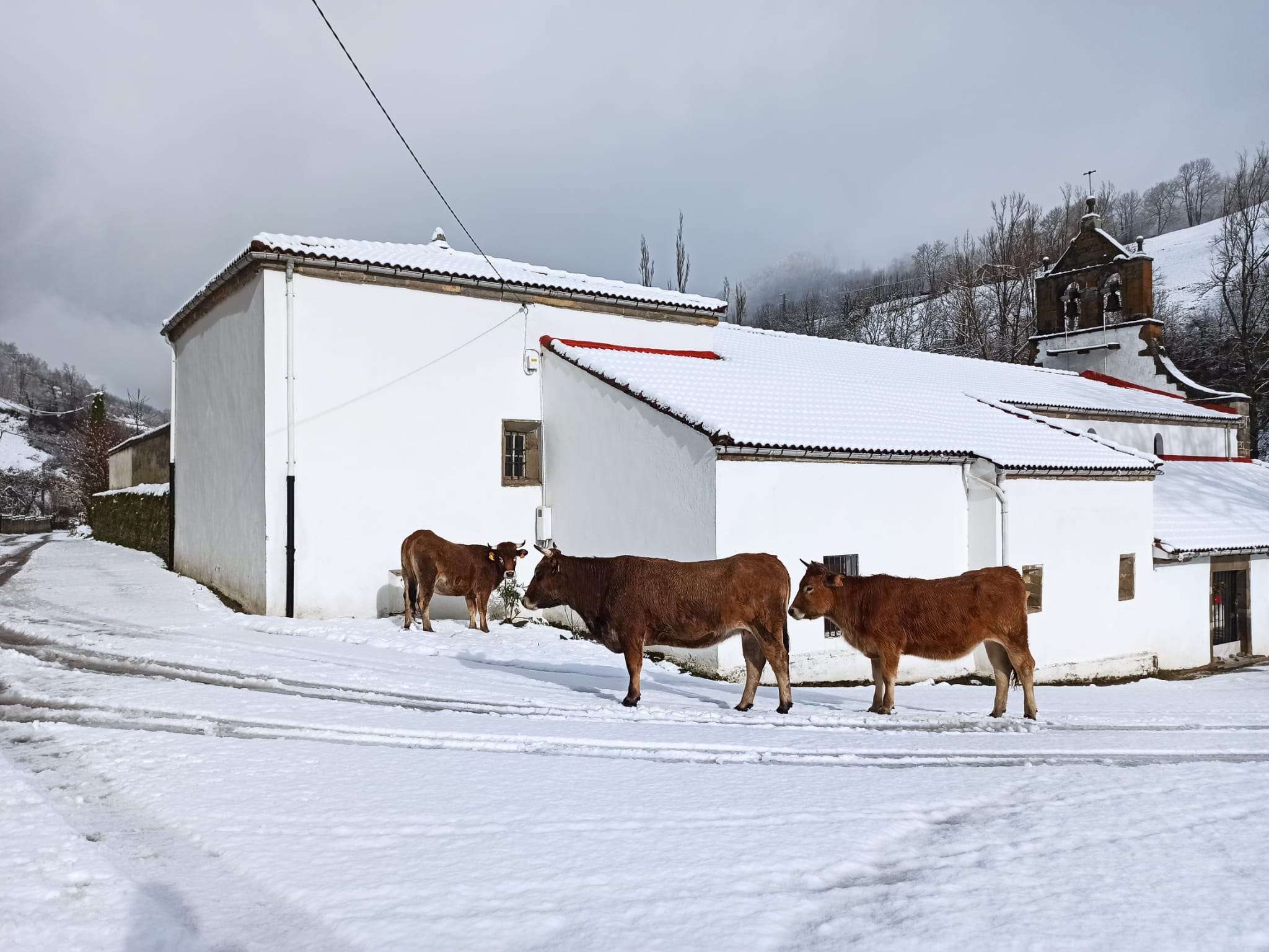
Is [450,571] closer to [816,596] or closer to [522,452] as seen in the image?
Result: [522,452]

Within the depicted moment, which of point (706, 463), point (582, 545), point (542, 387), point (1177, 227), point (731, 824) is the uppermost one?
point (1177, 227)

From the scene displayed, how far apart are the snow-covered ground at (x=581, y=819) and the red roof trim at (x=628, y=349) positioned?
8111 millimetres

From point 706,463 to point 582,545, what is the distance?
366cm

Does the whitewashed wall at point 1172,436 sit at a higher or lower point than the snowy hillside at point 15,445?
lower

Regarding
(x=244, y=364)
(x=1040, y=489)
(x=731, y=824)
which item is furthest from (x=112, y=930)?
(x=1040, y=489)

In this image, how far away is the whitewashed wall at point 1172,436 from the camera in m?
26.0

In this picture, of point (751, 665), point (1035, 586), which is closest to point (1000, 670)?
point (751, 665)

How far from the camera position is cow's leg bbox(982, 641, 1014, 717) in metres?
9.60

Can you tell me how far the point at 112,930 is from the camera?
355cm

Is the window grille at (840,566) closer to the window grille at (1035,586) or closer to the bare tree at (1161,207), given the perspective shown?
the window grille at (1035,586)

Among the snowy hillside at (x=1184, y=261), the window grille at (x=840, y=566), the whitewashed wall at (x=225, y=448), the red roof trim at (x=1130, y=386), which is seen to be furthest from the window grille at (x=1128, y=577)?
the snowy hillside at (x=1184, y=261)

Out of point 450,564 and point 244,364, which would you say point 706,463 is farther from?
point 244,364

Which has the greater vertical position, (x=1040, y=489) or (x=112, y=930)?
(x=1040, y=489)

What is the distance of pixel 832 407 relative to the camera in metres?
15.8
